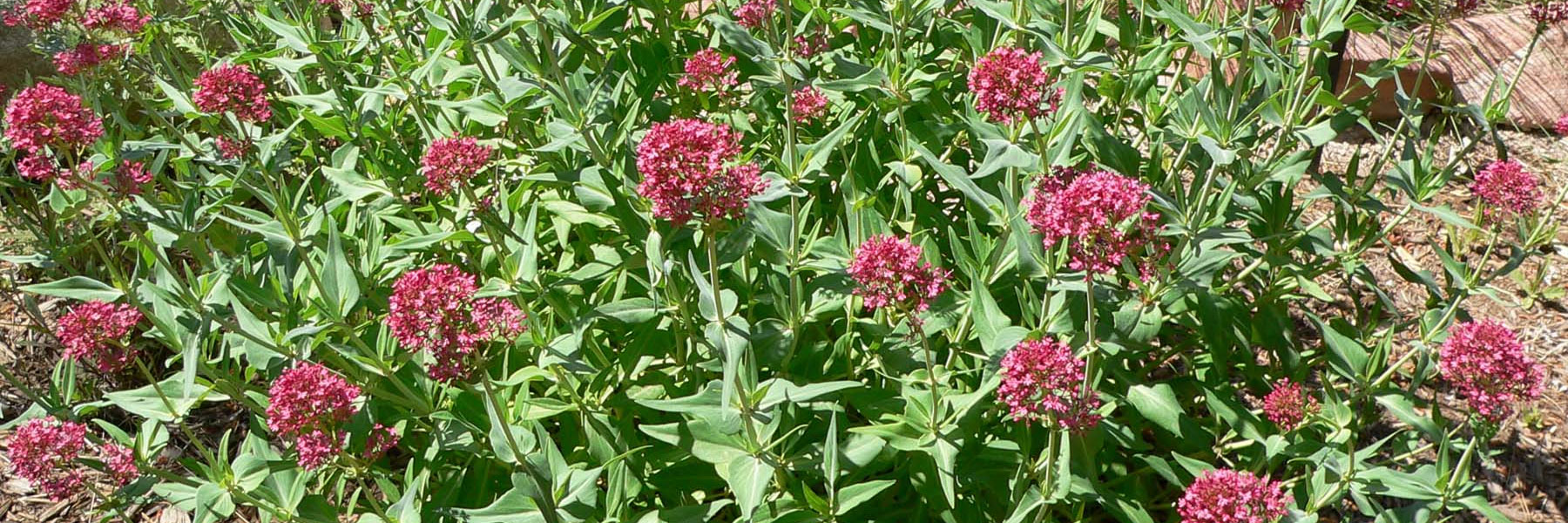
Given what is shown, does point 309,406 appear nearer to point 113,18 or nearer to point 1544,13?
point 113,18

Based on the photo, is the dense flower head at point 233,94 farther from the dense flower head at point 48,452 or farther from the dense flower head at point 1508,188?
the dense flower head at point 1508,188

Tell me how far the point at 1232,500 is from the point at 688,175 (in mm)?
1455

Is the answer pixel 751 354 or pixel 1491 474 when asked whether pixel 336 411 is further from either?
pixel 1491 474

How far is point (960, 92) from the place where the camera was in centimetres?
414

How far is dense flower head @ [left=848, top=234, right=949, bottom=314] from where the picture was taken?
262 centimetres

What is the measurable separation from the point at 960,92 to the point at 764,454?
1.70 meters

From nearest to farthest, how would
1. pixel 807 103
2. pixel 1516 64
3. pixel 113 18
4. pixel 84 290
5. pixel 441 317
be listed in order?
pixel 441 317 → pixel 84 290 → pixel 113 18 → pixel 807 103 → pixel 1516 64

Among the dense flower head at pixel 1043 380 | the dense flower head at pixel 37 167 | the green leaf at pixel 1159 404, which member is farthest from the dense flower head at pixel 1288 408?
the dense flower head at pixel 37 167

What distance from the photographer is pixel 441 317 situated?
8.43 ft

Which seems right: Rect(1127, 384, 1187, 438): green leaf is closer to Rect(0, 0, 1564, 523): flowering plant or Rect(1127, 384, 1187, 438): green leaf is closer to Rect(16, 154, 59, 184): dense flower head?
Rect(0, 0, 1564, 523): flowering plant

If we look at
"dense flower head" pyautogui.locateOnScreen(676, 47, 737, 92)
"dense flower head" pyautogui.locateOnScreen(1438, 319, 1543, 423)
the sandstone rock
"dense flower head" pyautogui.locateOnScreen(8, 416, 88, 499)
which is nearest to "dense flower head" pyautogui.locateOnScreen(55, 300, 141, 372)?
"dense flower head" pyautogui.locateOnScreen(8, 416, 88, 499)

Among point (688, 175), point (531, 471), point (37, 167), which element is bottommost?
point (531, 471)

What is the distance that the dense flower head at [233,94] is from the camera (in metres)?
3.45

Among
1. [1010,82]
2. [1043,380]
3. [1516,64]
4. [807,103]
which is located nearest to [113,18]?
[807,103]
